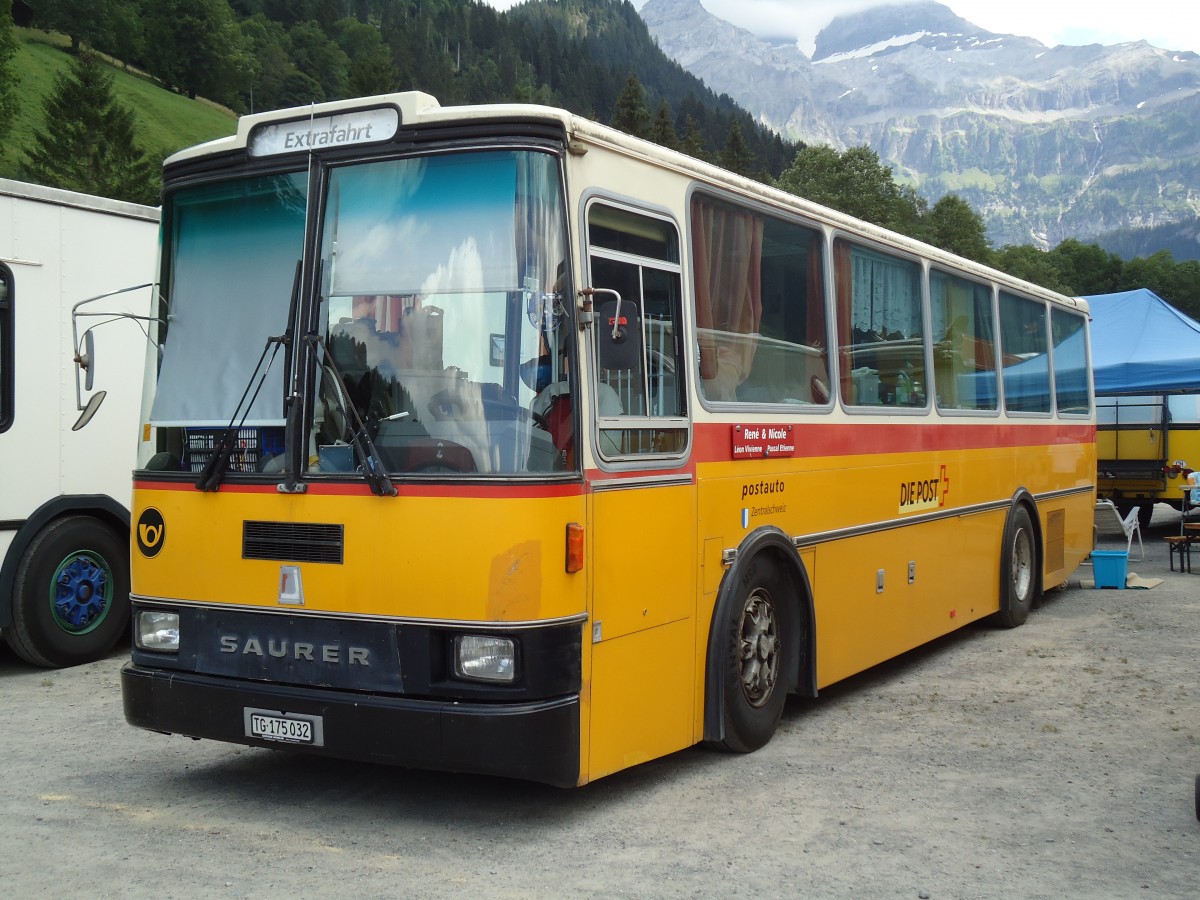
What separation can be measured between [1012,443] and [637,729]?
657 centimetres

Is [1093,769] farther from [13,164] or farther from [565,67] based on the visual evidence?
[565,67]

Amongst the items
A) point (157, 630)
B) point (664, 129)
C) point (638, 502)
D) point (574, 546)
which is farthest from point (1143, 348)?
point (664, 129)

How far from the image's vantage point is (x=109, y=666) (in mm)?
8859

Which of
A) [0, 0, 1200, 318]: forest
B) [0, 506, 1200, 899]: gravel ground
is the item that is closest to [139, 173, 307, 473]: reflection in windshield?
[0, 506, 1200, 899]: gravel ground

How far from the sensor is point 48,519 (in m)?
8.59

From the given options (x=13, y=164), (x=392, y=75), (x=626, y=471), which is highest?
(x=392, y=75)

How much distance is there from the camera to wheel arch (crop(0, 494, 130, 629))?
8328 mm

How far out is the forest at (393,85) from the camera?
67.9 m

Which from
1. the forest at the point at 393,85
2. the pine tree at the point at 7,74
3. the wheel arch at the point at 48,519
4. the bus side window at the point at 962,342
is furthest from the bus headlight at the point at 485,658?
the pine tree at the point at 7,74

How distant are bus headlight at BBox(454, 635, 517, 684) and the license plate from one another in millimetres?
667

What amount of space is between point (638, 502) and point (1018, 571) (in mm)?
6792

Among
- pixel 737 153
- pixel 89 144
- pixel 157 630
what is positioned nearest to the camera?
pixel 157 630

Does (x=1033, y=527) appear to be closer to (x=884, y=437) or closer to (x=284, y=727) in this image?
(x=884, y=437)

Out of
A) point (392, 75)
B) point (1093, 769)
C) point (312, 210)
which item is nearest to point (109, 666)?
point (312, 210)
